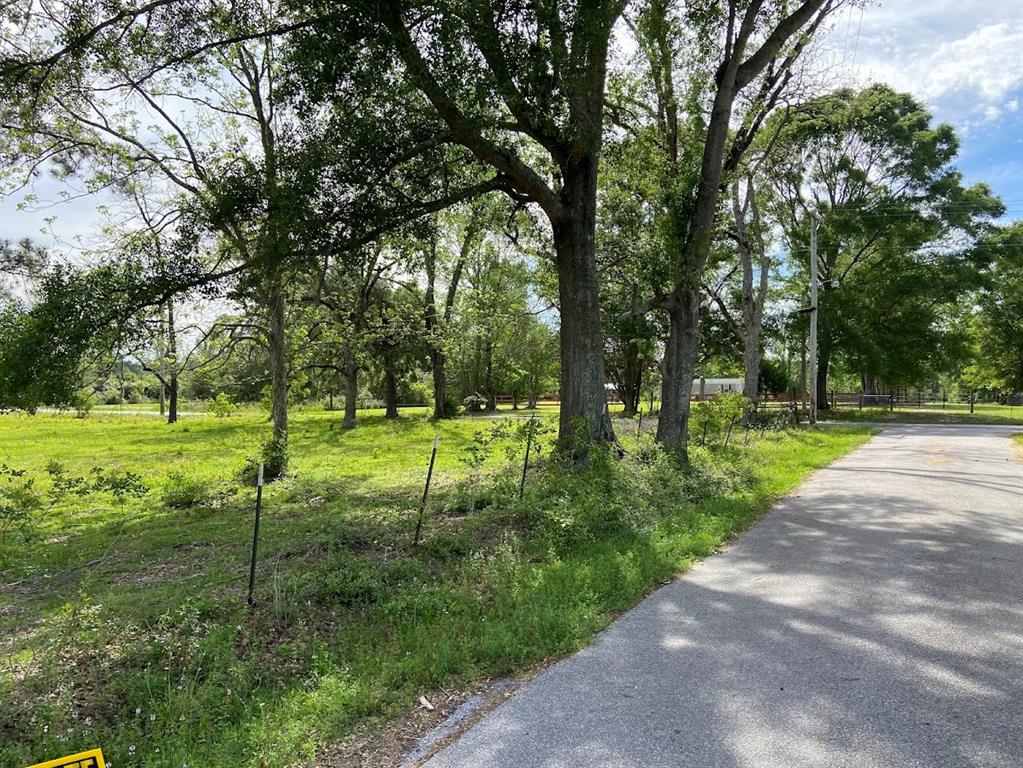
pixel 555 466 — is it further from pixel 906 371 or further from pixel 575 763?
pixel 906 371

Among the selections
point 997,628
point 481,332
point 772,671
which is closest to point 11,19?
point 772,671

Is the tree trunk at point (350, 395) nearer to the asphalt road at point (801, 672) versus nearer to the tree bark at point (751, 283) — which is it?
the tree bark at point (751, 283)

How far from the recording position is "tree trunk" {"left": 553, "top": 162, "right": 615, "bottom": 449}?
11039 mm

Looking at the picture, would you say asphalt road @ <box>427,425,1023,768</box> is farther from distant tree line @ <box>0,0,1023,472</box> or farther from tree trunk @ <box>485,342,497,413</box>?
tree trunk @ <box>485,342,497,413</box>

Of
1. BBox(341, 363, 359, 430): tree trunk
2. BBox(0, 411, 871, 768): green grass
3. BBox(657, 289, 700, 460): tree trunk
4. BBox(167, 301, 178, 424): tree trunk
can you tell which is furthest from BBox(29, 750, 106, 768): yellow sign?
BBox(341, 363, 359, 430): tree trunk

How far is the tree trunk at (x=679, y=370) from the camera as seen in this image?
12289mm

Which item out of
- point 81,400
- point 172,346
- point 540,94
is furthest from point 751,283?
point 81,400

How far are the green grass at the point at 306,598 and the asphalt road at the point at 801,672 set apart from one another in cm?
53

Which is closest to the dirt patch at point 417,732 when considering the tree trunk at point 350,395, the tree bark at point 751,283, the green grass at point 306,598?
the green grass at point 306,598

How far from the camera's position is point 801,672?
379cm

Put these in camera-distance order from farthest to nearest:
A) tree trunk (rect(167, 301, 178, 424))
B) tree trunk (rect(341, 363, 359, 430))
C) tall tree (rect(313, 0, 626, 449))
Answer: tree trunk (rect(341, 363, 359, 430)) < tree trunk (rect(167, 301, 178, 424)) < tall tree (rect(313, 0, 626, 449))

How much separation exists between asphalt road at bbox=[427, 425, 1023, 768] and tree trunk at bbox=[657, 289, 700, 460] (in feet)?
17.3

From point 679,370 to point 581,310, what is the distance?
271 centimetres

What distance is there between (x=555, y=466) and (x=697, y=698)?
19.7ft
